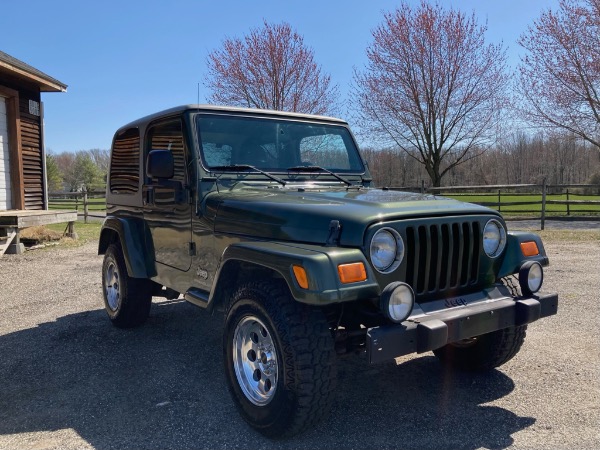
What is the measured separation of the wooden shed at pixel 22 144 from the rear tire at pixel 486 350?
9.53 metres

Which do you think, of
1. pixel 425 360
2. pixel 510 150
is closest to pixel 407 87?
pixel 425 360

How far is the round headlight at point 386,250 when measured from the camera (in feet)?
8.71

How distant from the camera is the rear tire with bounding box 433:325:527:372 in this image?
3398 millimetres

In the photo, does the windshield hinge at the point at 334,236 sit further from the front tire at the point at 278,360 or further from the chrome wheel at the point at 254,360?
the chrome wheel at the point at 254,360

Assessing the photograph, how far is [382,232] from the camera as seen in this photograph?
2.67 metres

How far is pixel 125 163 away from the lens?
4891 millimetres

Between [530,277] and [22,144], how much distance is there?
39.7 ft

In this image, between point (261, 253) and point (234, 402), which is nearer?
point (261, 253)

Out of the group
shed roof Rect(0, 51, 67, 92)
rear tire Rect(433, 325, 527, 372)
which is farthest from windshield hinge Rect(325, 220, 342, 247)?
shed roof Rect(0, 51, 67, 92)

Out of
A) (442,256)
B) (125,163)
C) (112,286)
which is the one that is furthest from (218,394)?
(125,163)

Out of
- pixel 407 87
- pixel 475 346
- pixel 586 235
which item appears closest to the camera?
pixel 475 346

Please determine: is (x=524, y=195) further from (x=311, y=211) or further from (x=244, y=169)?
(x=311, y=211)

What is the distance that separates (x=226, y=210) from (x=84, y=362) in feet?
6.49

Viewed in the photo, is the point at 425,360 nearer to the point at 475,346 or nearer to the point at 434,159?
the point at 475,346
